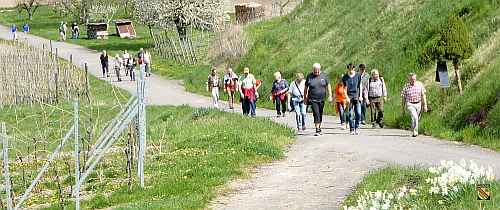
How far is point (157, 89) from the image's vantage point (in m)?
33.7

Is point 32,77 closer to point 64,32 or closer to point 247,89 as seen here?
point 247,89

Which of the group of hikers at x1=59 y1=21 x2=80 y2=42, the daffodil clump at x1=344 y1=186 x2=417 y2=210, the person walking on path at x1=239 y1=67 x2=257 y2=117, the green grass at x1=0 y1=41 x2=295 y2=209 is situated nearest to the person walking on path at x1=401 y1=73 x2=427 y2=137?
the green grass at x1=0 y1=41 x2=295 y2=209

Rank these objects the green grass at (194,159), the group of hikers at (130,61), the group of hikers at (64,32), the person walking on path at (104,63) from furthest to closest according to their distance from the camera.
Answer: the group of hikers at (64,32), the person walking on path at (104,63), the group of hikers at (130,61), the green grass at (194,159)

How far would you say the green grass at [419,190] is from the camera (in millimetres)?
8125

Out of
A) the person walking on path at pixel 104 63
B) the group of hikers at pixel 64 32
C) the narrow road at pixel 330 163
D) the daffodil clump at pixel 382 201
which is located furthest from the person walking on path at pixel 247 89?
the group of hikers at pixel 64 32

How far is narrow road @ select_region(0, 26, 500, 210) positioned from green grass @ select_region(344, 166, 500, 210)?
387 mm

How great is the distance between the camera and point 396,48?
26.8 meters

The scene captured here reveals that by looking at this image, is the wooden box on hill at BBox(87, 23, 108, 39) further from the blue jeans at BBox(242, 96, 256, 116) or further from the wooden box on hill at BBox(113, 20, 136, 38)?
the blue jeans at BBox(242, 96, 256, 116)

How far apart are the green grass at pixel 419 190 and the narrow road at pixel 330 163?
0.39 meters

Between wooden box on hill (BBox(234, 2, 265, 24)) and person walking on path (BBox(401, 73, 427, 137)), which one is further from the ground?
wooden box on hill (BBox(234, 2, 265, 24))

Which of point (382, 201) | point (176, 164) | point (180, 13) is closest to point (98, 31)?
point (180, 13)

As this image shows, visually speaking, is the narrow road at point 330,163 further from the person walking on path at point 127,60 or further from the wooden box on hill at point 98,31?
the wooden box on hill at point 98,31

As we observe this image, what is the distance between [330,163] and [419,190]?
4.09m

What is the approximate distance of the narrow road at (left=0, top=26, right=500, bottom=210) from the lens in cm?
1050
